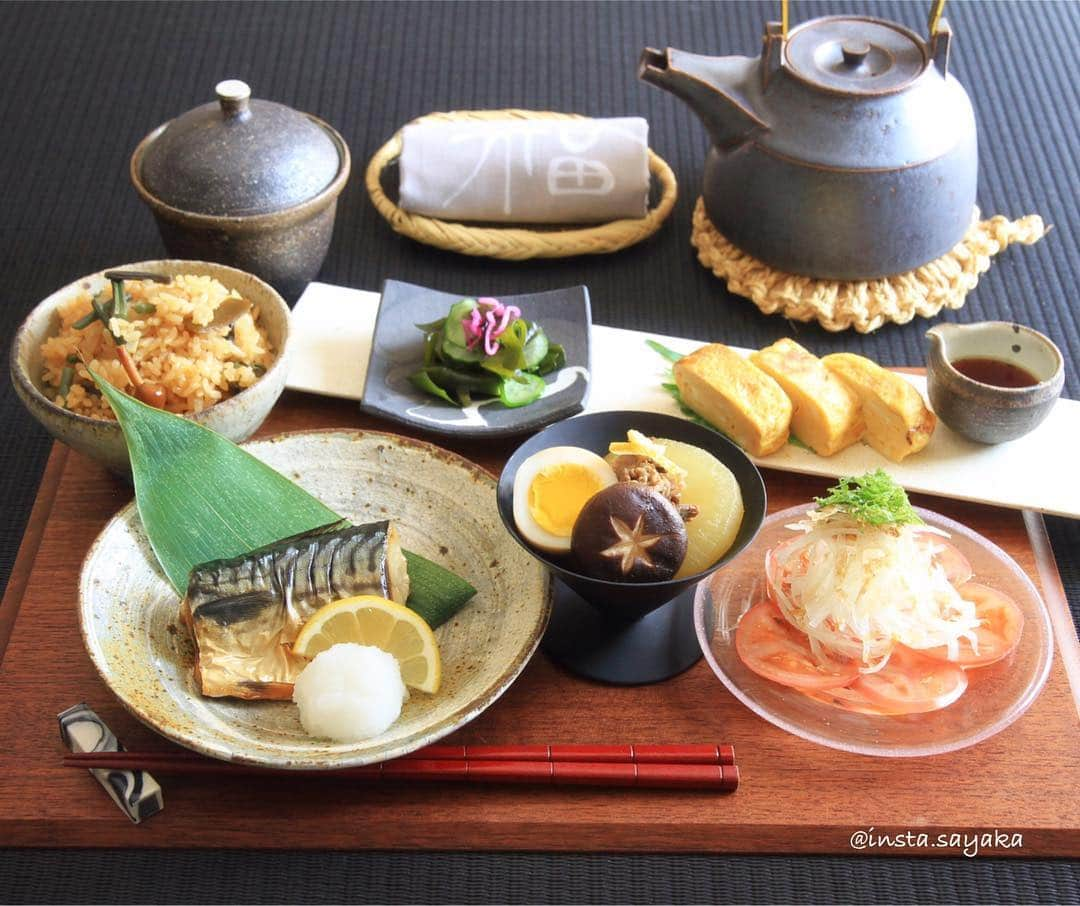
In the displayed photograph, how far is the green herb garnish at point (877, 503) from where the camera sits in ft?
4.91

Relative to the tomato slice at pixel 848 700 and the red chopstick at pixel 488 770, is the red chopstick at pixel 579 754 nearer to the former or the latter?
the red chopstick at pixel 488 770

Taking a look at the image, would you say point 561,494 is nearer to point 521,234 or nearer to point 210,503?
point 210,503

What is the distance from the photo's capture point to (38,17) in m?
3.22

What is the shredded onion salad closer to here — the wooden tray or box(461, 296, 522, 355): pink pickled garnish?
the wooden tray

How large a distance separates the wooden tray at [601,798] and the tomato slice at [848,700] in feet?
0.21

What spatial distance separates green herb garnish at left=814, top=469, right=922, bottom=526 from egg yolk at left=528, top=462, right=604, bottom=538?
315 mm

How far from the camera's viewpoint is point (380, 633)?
4.82 ft

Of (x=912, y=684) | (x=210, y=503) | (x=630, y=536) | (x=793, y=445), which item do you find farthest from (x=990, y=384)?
(x=210, y=503)

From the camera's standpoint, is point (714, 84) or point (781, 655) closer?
point (781, 655)

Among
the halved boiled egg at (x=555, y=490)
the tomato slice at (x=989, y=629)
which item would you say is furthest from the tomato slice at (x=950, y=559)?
the halved boiled egg at (x=555, y=490)

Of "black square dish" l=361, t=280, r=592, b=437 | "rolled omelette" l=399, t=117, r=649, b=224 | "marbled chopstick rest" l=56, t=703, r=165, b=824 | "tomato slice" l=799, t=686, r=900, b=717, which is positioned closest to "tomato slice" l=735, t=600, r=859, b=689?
"tomato slice" l=799, t=686, r=900, b=717

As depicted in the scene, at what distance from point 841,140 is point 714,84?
254mm

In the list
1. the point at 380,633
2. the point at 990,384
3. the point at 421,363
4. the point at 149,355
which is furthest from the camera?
the point at 421,363

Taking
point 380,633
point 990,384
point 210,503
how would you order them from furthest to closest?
point 990,384
point 210,503
point 380,633
